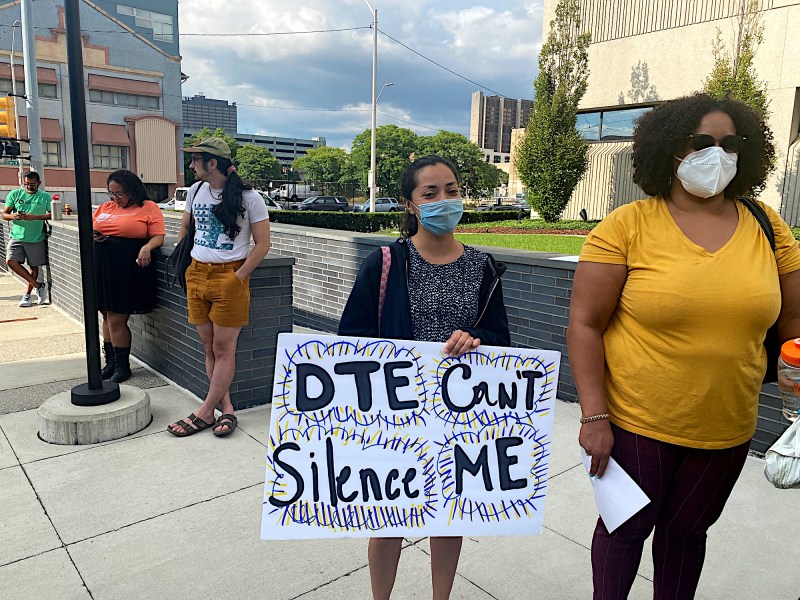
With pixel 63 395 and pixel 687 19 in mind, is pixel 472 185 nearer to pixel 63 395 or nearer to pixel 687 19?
pixel 687 19

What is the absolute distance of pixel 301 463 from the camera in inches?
84.0

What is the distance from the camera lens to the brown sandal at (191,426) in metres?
4.15

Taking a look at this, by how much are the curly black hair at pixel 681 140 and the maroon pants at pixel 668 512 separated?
2.67 feet

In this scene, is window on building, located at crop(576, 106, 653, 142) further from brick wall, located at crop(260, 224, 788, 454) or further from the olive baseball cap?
the olive baseball cap

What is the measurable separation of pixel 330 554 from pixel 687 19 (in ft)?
70.8

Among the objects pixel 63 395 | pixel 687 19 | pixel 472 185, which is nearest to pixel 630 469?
pixel 63 395

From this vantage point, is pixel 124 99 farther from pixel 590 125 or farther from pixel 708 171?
pixel 708 171

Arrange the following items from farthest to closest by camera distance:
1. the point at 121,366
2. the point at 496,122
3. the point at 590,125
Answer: the point at 496,122, the point at 590,125, the point at 121,366

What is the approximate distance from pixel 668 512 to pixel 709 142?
117 centimetres

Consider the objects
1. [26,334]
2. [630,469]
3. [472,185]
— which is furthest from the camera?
[472,185]

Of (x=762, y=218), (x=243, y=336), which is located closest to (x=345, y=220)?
(x=243, y=336)

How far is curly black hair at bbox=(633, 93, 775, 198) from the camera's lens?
6.22 feet

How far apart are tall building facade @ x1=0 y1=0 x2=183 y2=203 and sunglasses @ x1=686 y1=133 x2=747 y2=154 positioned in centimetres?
4419

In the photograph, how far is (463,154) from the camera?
206ft
